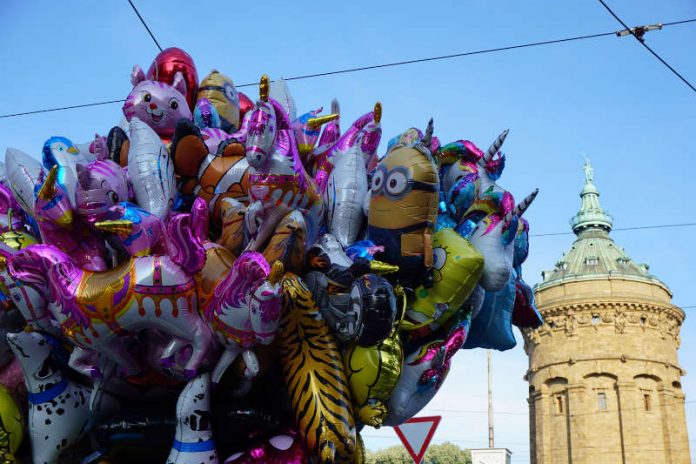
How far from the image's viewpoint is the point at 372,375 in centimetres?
554

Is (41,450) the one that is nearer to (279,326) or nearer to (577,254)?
(279,326)

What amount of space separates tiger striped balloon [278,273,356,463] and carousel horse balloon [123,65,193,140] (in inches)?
75.8

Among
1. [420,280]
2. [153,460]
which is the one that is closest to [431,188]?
[420,280]

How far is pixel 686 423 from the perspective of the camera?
35.7 meters

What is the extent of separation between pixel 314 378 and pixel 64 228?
81.4 inches

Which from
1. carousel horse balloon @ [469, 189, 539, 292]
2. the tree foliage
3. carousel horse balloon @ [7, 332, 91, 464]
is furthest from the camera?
the tree foliage

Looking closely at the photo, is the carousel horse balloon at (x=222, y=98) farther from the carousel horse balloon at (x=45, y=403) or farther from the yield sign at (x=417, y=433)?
the yield sign at (x=417, y=433)

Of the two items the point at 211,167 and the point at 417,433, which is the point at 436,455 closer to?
the point at 417,433

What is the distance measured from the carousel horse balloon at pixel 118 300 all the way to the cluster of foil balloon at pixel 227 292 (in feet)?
0.03

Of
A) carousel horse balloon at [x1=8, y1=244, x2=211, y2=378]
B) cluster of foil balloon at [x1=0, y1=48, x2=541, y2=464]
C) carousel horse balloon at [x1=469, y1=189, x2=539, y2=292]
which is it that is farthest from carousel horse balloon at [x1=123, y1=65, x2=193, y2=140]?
carousel horse balloon at [x1=469, y1=189, x2=539, y2=292]

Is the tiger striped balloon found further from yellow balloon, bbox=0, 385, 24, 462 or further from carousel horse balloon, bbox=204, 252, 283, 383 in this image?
yellow balloon, bbox=0, 385, 24, 462

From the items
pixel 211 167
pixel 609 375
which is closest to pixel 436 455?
pixel 609 375

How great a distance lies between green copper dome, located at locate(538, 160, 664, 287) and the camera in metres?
36.4

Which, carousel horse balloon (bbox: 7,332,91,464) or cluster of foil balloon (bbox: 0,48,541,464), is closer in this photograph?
cluster of foil balloon (bbox: 0,48,541,464)
